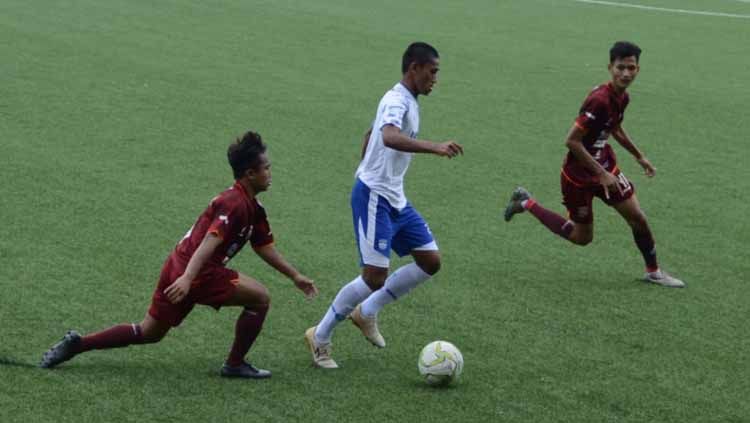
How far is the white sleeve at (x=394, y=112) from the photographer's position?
713cm

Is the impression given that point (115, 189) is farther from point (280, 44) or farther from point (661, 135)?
point (280, 44)

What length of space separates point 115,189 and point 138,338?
4455 millimetres

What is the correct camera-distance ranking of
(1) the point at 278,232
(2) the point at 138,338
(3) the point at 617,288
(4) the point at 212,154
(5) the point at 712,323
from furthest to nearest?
1. (4) the point at 212,154
2. (1) the point at 278,232
3. (3) the point at 617,288
4. (5) the point at 712,323
5. (2) the point at 138,338

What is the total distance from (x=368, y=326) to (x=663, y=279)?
9.35 feet

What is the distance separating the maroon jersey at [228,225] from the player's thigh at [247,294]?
0.16 meters

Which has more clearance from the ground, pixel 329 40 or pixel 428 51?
pixel 428 51

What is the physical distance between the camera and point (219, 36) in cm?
1978

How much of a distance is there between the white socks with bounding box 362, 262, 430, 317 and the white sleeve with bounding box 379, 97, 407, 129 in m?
1.00

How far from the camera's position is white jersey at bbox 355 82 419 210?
24.0ft

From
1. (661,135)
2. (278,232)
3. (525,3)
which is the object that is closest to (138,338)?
(278,232)

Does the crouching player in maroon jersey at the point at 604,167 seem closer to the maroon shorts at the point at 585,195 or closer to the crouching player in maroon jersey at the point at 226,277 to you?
the maroon shorts at the point at 585,195

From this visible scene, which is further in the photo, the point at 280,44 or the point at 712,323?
the point at 280,44

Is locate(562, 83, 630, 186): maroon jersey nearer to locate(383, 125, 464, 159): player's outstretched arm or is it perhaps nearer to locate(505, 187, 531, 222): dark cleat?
locate(505, 187, 531, 222): dark cleat

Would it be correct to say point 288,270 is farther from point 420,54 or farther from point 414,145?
point 420,54
